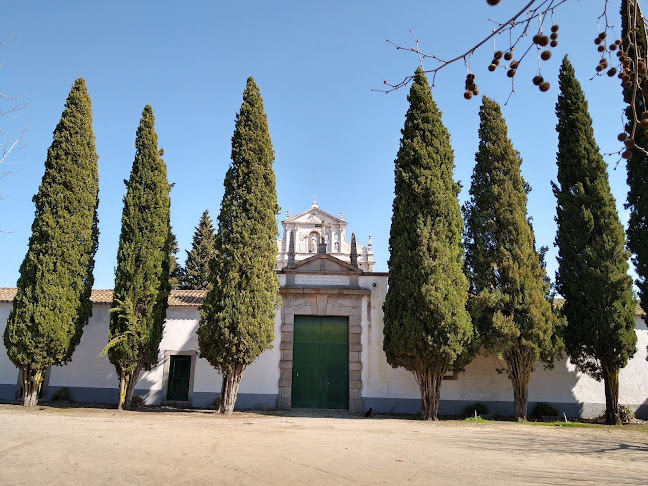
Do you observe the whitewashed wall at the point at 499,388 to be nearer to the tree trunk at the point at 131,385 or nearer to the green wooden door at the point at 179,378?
the green wooden door at the point at 179,378

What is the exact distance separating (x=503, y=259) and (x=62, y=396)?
13.3m

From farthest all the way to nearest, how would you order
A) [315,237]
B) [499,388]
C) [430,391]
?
[315,237]
[499,388]
[430,391]

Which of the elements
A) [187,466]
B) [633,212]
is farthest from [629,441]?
[187,466]

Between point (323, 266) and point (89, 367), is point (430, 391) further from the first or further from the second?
point (89, 367)

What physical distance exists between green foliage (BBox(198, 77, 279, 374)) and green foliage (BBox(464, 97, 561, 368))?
18.9ft

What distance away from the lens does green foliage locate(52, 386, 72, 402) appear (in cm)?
1427

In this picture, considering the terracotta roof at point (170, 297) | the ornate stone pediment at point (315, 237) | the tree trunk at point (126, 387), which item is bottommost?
the tree trunk at point (126, 387)

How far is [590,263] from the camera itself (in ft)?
43.7

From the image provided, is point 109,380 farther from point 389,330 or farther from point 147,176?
point 389,330

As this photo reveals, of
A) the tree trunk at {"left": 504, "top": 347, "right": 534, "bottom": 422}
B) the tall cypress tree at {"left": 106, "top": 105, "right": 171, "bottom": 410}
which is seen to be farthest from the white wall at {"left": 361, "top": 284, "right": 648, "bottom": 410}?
the tall cypress tree at {"left": 106, "top": 105, "right": 171, "bottom": 410}

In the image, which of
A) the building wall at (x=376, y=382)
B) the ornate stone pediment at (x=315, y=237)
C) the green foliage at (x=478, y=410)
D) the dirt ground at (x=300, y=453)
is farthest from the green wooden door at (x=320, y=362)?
the ornate stone pediment at (x=315, y=237)

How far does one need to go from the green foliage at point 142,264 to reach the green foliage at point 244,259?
5.77ft

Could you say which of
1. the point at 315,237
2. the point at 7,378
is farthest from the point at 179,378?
the point at 315,237

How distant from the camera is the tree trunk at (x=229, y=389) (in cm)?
1238
